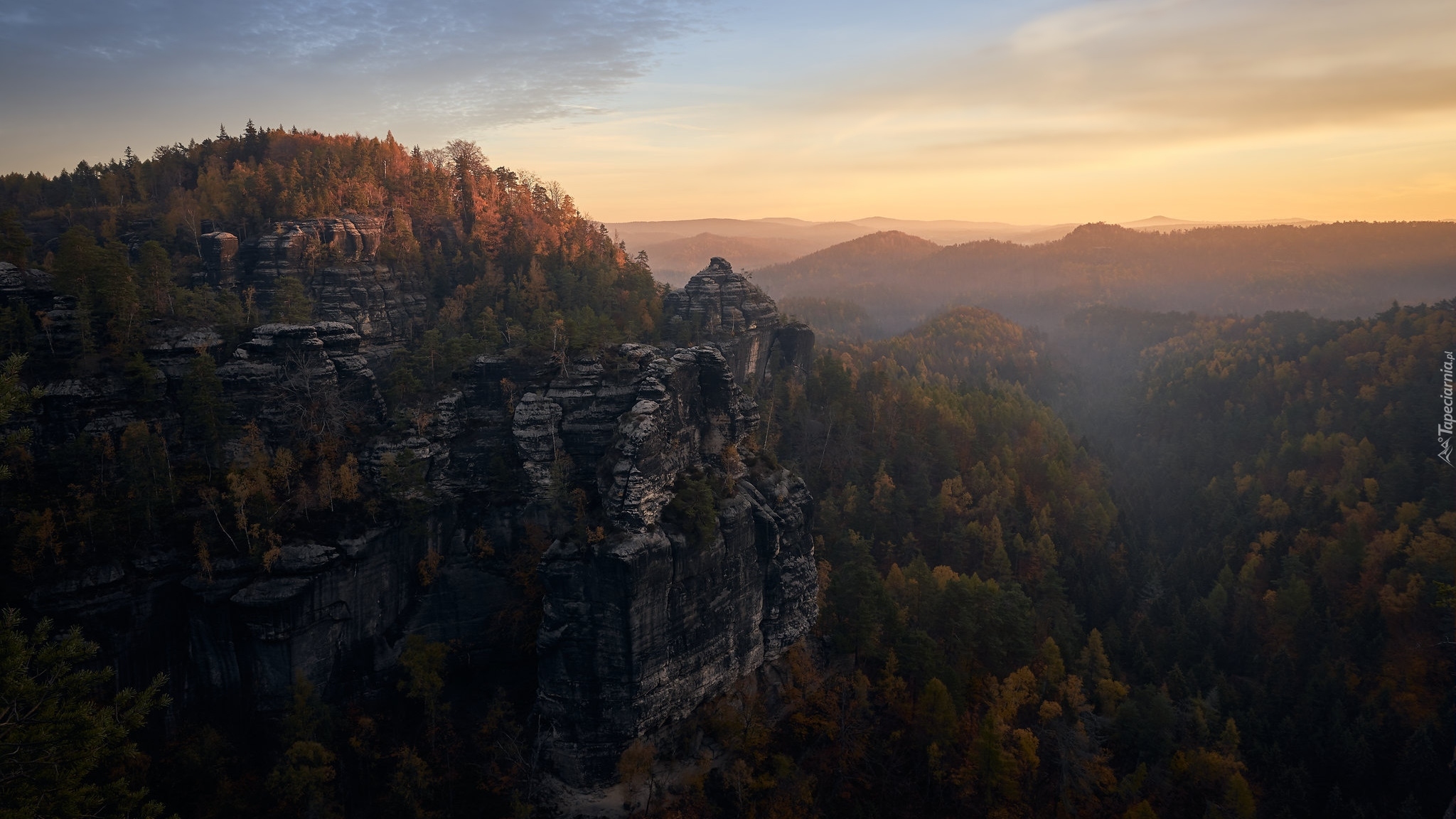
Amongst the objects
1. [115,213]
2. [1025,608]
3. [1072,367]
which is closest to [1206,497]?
[1025,608]

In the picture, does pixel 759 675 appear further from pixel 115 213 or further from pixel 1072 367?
pixel 1072 367

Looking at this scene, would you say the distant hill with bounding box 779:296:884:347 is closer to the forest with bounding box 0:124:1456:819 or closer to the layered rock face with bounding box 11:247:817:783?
the forest with bounding box 0:124:1456:819

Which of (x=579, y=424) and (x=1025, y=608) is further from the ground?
(x=579, y=424)

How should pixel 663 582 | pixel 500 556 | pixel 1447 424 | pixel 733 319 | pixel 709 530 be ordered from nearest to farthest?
pixel 663 582 < pixel 709 530 < pixel 500 556 < pixel 1447 424 < pixel 733 319

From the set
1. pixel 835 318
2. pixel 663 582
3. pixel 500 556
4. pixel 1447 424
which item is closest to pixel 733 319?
pixel 500 556

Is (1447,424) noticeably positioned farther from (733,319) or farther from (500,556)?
(500,556)

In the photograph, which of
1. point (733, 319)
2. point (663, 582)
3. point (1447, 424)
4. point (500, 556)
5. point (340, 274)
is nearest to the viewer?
point (663, 582)

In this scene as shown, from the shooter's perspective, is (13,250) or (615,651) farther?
(13,250)
